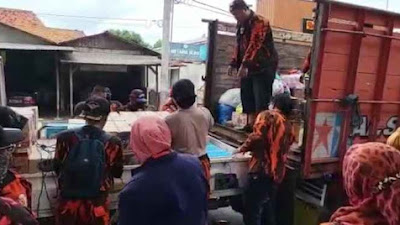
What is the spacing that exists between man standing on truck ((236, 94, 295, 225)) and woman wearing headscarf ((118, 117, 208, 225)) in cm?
161

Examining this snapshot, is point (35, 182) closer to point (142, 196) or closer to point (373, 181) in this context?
point (142, 196)

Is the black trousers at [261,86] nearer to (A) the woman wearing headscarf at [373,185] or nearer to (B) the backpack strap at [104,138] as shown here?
(B) the backpack strap at [104,138]

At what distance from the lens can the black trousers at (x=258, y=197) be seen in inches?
154

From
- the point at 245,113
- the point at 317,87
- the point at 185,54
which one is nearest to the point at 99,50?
the point at 185,54

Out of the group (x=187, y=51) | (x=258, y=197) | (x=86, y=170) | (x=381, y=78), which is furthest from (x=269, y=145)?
(x=187, y=51)

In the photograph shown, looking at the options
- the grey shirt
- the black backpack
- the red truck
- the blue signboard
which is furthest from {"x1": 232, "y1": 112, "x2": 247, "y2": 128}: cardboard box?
the blue signboard

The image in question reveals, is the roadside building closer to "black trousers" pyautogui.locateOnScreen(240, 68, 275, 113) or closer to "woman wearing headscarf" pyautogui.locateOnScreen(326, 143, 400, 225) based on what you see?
"black trousers" pyautogui.locateOnScreen(240, 68, 275, 113)

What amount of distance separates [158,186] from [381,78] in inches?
118

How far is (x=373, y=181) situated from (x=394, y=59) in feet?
9.80

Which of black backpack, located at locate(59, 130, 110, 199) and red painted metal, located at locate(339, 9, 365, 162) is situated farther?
red painted metal, located at locate(339, 9, 365, 162)

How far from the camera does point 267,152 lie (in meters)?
3.84

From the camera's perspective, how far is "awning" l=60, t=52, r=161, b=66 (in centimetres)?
1495

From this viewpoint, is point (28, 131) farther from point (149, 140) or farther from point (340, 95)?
point (340, 95)

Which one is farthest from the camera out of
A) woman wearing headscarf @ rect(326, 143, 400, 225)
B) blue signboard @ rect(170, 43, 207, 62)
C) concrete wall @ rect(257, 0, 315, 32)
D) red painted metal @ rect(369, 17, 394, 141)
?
blue signboard @ rect(170, 43, 207, 62)
